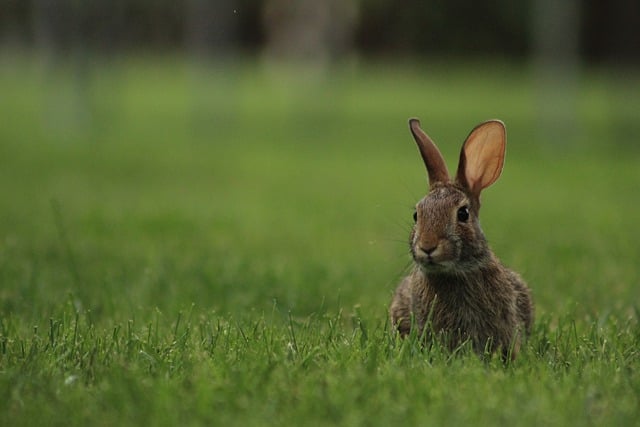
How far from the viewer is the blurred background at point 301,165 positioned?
589cm

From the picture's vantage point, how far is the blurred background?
5895 mm

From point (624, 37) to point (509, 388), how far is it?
60.1 feet

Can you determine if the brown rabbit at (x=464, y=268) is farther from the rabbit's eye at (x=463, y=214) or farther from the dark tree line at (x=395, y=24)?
the dark tree line at (x=395, y=24)

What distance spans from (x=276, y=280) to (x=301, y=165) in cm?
854

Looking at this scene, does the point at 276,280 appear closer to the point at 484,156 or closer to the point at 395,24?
the point at 484,156

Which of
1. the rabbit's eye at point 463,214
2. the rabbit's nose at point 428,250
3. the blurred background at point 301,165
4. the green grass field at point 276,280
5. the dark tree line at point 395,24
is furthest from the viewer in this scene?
the dark tree line at point 395,24

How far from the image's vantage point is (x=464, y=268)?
3.88 m

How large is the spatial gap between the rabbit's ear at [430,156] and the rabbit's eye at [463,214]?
0.62 feet

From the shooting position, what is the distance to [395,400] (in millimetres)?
3223

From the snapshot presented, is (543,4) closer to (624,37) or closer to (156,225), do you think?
(624,37)

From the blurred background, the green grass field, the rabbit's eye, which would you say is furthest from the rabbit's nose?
the blurred background

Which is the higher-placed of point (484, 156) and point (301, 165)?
point (484, 156)

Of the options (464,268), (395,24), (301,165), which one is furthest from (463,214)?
(395,24)

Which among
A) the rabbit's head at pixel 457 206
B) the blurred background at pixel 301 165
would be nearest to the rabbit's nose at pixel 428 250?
the rabbit's head at pixel 457 206
